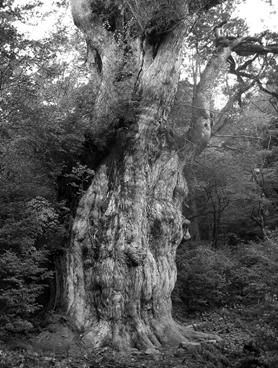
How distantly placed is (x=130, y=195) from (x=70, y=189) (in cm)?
175

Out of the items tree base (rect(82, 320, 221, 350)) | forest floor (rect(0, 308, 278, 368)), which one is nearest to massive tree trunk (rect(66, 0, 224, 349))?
tree base (rect(82, 320, 221, 350))

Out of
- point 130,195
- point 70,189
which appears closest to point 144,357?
point 130,195

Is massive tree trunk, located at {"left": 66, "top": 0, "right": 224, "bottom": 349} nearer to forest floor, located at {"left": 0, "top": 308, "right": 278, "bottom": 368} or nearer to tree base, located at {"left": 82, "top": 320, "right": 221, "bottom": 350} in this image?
tree base, located at {"left": 82, "top": 320, "right": 221, "bottom": 350}

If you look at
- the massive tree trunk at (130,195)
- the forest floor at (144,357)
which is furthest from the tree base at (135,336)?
the forest floor at (144,357)

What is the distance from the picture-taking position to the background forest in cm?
735

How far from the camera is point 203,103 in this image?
13.2m

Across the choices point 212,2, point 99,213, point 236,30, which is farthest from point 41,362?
point 236,30

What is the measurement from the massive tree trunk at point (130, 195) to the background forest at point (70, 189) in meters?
0.42

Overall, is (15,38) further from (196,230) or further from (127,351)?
(196,230)

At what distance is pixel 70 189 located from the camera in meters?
10.4

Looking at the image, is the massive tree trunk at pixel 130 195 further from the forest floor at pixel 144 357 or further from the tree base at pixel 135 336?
the forest floor at pixel 144 357

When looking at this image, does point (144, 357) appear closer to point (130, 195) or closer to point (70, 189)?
point (130, 195)

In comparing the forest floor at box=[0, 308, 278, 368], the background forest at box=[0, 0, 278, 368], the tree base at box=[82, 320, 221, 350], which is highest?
the background forest at box=[0, 0, 278, 368]

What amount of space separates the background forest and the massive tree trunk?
424 millimetres
